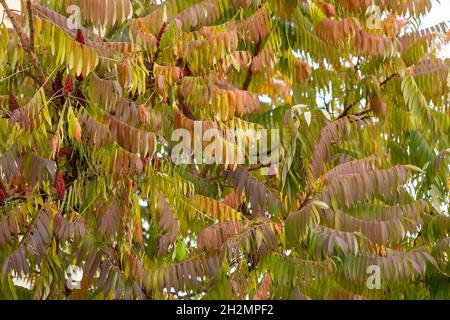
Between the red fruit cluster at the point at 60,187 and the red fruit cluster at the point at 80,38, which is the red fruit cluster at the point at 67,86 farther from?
the red fruit cluster at the point at 60,187

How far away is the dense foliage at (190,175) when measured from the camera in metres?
5.99

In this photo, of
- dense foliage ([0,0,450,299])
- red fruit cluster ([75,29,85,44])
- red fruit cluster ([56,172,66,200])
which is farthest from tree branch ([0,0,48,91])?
red fruit cluster ([56,172,66,200])

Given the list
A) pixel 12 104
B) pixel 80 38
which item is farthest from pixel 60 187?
pixel 80 38

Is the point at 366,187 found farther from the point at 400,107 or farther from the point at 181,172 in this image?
the point at 400,107

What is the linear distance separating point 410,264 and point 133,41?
2.40 m

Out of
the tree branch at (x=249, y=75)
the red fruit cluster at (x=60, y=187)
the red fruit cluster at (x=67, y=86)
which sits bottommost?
the red fruit cluster at (x=60, y=187)

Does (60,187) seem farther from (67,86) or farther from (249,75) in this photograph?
(249,75)

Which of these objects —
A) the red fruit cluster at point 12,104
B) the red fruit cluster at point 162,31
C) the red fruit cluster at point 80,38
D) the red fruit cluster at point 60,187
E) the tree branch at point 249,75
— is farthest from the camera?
the tree branch at point 249,75

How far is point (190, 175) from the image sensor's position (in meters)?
7.30

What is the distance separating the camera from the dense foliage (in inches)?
236

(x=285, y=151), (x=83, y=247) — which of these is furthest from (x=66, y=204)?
(x=285, y=151)

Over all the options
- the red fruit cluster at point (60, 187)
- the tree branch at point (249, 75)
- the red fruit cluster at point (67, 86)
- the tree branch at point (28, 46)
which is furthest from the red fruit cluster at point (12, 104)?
the tree branch at point (249, 75)

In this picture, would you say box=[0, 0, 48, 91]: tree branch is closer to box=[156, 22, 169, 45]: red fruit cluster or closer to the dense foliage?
the dense foliage
